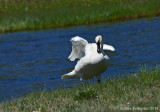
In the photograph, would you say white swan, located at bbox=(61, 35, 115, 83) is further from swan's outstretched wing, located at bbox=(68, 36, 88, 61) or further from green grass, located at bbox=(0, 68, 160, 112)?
green grass, located at bbox=(0, 68, 160, 112)

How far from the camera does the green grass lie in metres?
8.28

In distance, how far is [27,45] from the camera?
2714 cm

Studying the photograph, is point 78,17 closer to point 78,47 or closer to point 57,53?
point 57,53

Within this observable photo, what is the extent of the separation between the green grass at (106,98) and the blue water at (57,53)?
170 inches

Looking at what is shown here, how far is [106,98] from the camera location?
30.6 ft

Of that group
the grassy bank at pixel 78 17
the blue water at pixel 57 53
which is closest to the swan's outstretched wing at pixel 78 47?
the blue water at pixel 57 53

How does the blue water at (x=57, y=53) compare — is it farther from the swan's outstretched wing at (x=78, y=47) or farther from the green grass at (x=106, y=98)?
the green grass at (x=106, y=98)

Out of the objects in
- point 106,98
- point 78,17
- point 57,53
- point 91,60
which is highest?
point 106,98

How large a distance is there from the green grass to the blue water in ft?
14.1

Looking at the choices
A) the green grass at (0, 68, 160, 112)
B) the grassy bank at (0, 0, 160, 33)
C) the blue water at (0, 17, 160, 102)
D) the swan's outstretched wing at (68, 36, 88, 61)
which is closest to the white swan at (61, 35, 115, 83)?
the swan's outstretched wing at (68, 36, 88, 61)

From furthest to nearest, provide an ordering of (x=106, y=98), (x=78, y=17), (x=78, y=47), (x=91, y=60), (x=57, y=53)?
(x=78, y=17) → (x=57, y=53) → (x=78, y=47) → (x=91, y=60) → (x=106, y=98)

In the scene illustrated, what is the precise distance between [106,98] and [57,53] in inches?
594

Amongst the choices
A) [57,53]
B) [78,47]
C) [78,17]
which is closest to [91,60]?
[78,47]

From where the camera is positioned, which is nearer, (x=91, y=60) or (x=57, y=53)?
(x=91, y=60)
